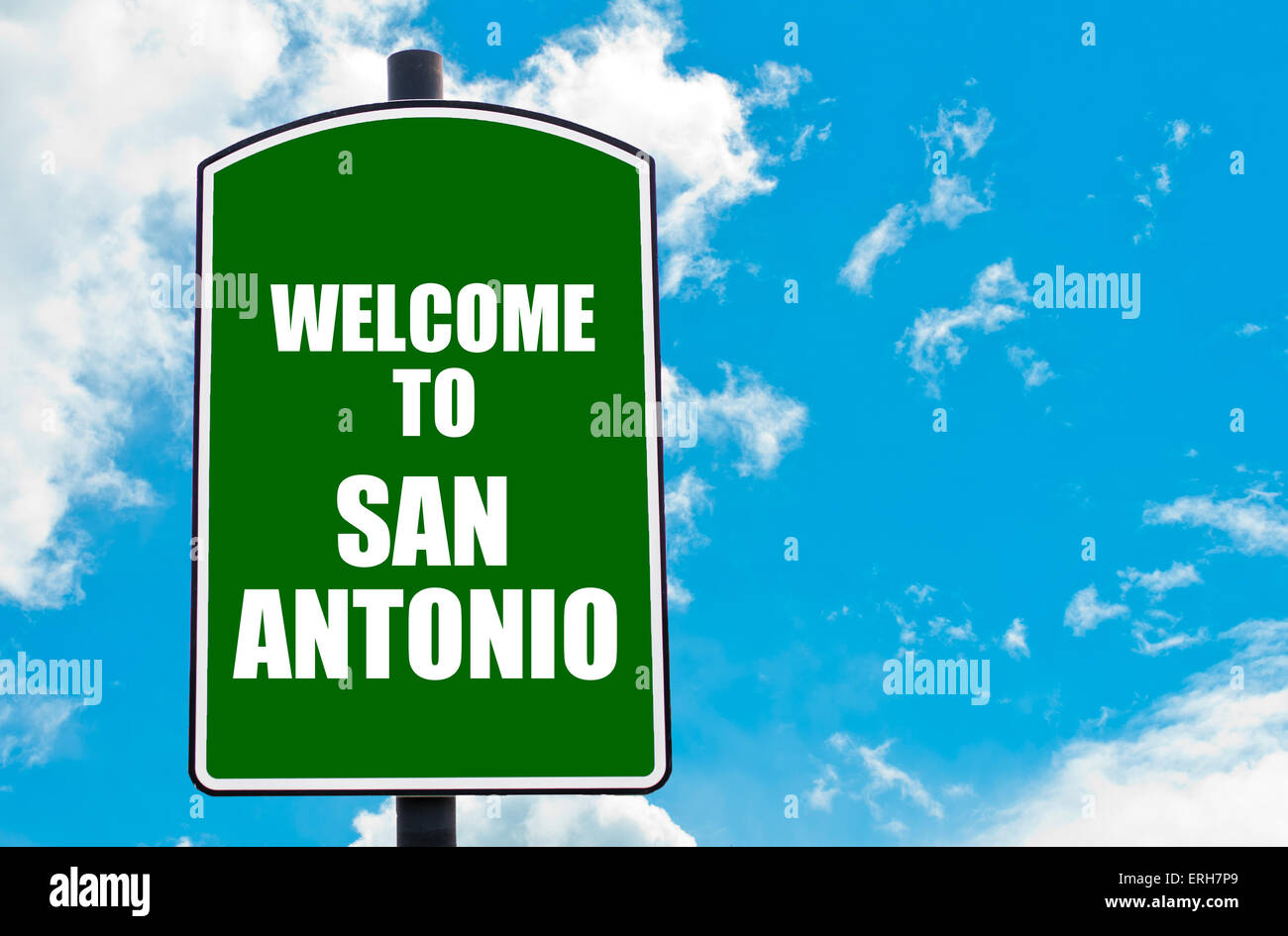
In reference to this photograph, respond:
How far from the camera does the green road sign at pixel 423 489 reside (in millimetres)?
5156

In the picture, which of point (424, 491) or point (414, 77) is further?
point (414, 77)

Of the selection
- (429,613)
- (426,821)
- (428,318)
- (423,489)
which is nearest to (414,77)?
(428,318)

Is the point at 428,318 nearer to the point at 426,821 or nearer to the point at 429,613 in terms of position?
the point at 429,613

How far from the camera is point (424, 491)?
5.27 m

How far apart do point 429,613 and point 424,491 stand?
552mm

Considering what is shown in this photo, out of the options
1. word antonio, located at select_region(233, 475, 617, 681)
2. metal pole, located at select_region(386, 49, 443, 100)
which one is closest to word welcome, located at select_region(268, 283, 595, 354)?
word antonio, located at select_region(233, 475, 617, 681)

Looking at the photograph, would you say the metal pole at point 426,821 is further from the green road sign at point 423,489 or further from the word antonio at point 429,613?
the word antonio at point 429,613

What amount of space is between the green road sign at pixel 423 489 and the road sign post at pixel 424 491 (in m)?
0.01

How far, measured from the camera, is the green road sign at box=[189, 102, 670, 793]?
5.16m

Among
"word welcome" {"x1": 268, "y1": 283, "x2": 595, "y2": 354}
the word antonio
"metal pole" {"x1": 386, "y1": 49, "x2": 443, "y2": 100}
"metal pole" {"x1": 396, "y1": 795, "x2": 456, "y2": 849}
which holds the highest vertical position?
"metal pole" {"x1": 386, "y1": 49, "x2": 443, "y2": 100}

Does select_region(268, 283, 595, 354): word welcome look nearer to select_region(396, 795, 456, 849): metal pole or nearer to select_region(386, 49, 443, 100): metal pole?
select_region(386, 49, 443, 100): metal pole

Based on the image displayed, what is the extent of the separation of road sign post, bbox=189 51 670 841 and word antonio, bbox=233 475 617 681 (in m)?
0.01
